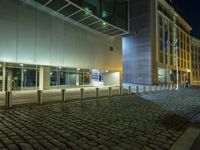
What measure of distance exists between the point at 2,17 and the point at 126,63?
33.9 metres

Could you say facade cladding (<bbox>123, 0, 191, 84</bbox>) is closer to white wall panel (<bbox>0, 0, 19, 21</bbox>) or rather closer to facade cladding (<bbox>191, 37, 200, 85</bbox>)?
facade cladding (<bbox>191, 37, 200, 85</bbox>)

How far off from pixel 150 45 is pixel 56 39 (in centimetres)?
2616

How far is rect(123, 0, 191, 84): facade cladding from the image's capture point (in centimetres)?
3912

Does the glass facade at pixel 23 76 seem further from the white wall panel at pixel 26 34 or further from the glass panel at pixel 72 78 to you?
the glass panel at pixel 72 78

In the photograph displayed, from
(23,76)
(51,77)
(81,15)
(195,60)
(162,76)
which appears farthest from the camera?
(195,60)

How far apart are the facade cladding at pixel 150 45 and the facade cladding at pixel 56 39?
14345mm

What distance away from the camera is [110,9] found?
2480cm

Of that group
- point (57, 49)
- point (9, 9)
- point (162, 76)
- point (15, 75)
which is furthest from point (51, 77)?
point (162, 76)

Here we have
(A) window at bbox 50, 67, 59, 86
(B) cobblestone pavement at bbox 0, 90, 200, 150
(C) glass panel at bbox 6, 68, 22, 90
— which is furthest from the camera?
(A) window at bbox 50, 67, 59, 86

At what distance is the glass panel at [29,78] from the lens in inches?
748

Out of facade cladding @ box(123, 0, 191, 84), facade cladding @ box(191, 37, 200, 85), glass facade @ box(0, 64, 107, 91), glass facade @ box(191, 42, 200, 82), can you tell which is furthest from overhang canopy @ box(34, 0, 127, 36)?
glass facade @ box(191, 42, 200, 82)

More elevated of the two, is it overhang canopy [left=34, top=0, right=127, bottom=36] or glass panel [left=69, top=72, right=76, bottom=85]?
overhang canopy [left=34, top=0, right=127, bottom=36]

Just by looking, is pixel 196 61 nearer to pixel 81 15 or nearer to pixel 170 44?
pixel 170 44

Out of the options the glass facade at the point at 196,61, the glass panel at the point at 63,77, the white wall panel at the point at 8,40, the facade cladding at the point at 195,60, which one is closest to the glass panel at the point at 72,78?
the glass panel at the point at 63,77
